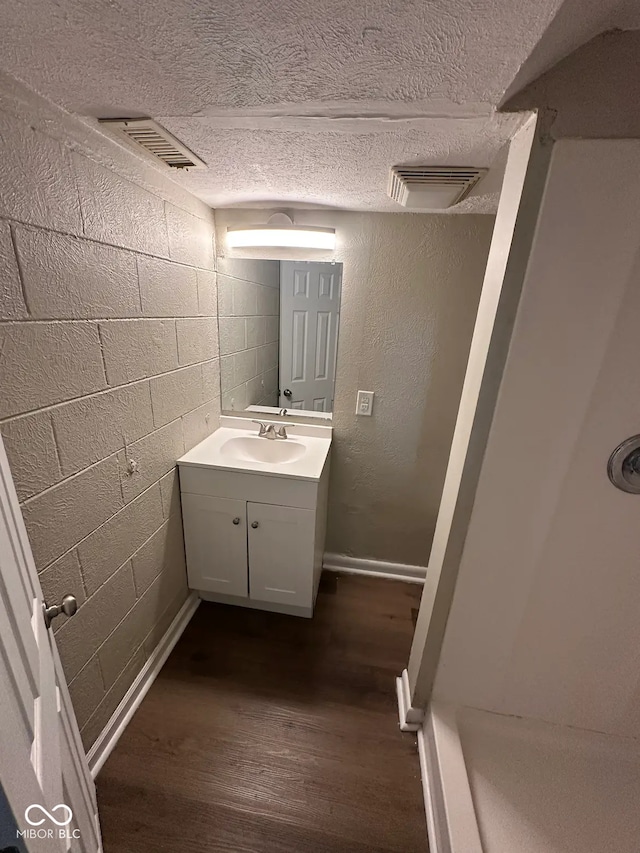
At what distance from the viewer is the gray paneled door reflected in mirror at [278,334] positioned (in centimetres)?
A: 182

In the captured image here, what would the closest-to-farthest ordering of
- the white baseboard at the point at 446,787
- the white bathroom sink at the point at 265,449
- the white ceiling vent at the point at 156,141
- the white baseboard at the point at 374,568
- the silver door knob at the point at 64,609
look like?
the silver door knob at the point at 64,609 < the white ceiling vent at the point at 156,141 < the white baseboard at the point at 446,787 < the white bathroom sink at the point at 265,449 < the white baseboard at the point at 374,568

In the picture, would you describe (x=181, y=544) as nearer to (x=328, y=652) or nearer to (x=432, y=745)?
(x=328, y=652)

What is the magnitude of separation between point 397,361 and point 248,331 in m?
0.83

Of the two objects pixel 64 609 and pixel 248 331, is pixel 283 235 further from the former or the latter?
pixel 64 609

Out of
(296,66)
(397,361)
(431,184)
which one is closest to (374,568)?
(397,361)

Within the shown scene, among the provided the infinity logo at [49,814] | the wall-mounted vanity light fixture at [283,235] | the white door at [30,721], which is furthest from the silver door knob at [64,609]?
the wall-mounted vanity light fixture at [283,235]

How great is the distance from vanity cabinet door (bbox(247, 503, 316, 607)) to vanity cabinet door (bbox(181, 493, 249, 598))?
0.16ft

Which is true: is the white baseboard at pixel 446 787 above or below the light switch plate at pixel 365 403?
below

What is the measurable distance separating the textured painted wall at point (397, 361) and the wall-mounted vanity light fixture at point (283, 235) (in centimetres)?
9

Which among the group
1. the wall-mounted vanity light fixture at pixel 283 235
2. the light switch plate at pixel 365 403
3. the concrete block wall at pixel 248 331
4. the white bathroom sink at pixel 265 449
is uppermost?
the wall-mounted vanity light fixture at pixel 283 235

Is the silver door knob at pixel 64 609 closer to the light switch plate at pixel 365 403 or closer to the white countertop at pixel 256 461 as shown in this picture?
the white countertop at pixel 256 461

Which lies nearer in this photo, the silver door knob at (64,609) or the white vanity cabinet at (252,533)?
the silver door knob at (64,609)

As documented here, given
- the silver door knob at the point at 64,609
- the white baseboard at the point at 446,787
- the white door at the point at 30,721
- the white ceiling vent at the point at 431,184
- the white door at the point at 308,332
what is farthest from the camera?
A: the white door at the point at 308,332

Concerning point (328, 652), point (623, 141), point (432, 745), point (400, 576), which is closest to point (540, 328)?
point (623, 141)
